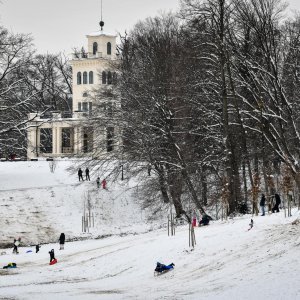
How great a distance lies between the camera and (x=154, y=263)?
2492 cm

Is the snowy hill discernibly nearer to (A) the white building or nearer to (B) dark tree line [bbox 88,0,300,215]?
Result: (B) dark tree line [bbox 88,0,300,215]

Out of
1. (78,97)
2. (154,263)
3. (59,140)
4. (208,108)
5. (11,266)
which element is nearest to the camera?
(154,263)

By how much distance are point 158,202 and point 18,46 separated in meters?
12.9

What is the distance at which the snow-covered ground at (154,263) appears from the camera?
60.1ft

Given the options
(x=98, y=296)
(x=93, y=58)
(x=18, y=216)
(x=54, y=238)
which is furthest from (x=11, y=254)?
(x=93, y=58)

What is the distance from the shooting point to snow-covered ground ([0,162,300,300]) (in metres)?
18.3

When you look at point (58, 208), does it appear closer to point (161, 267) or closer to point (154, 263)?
point (154, 263)

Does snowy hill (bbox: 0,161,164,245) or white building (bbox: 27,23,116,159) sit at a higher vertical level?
white building (bbox: 27,23,116,159)

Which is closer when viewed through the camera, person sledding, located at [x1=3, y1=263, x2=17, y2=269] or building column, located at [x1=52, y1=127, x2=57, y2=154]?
person sledding, located at [x1=3, y1=263, x2=17, y2=269]

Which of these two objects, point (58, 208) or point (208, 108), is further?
point (58, 208)

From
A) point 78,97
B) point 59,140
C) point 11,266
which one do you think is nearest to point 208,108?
point 11,266

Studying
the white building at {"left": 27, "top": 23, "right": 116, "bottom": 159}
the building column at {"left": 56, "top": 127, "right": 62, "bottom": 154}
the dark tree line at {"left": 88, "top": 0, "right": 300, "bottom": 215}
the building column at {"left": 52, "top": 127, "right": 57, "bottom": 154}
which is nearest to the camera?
the dark tree line at {"left": 88, "top": 0, "right": 300, "bottom": 215}

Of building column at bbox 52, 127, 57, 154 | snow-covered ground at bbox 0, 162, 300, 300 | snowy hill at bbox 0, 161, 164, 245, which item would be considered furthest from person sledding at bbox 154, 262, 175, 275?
building column at bbox 52, 127, 57, 154

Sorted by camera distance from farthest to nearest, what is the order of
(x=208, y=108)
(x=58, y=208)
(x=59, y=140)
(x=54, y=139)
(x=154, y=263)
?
(x=54, y=139) → (x=59, y=140) → (x=58, y=208) → (x=208, y=108) → (x=154, y=263)
